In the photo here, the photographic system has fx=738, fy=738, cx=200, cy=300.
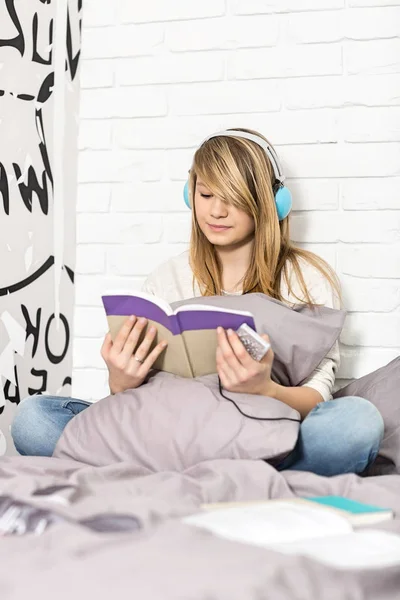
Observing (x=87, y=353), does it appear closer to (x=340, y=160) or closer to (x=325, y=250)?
(x=325, y=250)

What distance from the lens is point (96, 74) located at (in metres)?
2.10

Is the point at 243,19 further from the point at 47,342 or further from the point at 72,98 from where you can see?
the point at 47,342

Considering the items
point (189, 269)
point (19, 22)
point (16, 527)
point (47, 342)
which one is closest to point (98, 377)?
point (47, 342)

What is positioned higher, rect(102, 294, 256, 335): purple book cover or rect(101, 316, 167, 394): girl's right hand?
rect(102, 294, 256, 335): purple book cover

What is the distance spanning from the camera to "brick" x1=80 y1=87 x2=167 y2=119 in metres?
2.06

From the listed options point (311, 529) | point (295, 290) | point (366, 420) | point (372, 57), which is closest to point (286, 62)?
point (372, 57)

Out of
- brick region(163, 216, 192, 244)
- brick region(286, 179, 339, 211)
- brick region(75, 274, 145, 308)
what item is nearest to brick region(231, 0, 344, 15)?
brick region(286, 179, 339, 211)

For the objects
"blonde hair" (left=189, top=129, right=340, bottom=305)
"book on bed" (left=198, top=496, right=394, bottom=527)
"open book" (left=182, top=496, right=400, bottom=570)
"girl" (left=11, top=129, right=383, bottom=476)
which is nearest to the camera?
"open book" (left=182, top=496, right=400, bottom=570)

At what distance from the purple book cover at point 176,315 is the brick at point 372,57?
0.99 metres

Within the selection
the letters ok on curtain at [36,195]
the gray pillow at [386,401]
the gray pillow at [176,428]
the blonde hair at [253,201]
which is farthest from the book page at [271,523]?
the letters ok on curtain at [36,195]

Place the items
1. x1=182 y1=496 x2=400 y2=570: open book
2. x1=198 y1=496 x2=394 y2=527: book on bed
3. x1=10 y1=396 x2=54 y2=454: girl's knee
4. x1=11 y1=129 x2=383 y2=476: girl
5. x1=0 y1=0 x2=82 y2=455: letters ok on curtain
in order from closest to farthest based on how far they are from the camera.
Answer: x1=182 y1=496 x2=400 y2=570: open book, x1=198 y1=496 x2=394 y2=527: book on bed, x1=11 y1=129 x2=383 y2=476: girl, x1=10 y1=396 x2=54 y2=454: girl's knee, x1=0 y1=0 x2=82 y2=455: letters ok on curtain

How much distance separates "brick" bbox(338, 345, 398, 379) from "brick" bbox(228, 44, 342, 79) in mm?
737

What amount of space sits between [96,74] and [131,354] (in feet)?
3.47

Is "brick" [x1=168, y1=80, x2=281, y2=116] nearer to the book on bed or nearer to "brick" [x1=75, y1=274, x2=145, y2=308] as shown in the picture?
"brick" [x1=75, y1=274, x2=145, y2=308]
